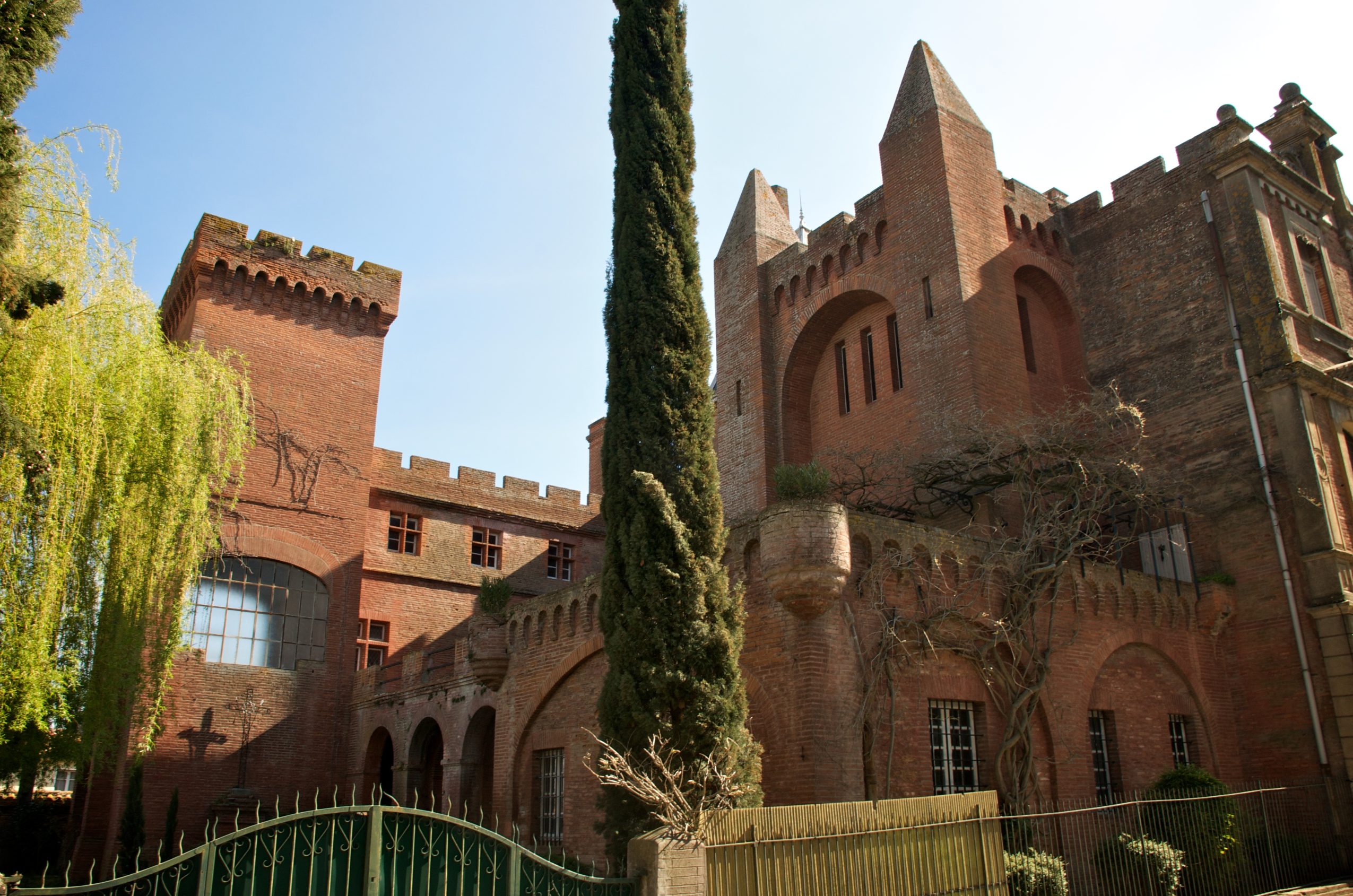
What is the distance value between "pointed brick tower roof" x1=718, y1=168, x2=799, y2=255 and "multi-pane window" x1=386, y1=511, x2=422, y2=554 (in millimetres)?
10995

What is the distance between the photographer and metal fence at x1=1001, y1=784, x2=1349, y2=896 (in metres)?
10.8

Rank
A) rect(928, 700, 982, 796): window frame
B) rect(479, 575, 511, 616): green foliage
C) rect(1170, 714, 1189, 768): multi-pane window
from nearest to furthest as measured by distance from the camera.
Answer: rect(928, 700, 982, 796): window frame, rect(1170, 714, 1189, 768): multi-pane window, rect(479, 575, 511, 616): green foliage

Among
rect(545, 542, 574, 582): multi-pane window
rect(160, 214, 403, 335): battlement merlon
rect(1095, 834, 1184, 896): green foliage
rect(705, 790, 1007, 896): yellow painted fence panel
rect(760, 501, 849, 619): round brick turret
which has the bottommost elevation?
rect(1095, 834, 1184, 896): green foliage

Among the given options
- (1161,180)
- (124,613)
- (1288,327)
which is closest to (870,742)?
(124,613)

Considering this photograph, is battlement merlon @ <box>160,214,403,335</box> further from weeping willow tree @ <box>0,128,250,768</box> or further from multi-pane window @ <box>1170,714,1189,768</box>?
multi-pane window @ <box>1170,714,1189,768</box>

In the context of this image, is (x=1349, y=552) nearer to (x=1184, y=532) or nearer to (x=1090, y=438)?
(x=1184, y=532)

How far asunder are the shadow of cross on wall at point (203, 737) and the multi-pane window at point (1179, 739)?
738 inches

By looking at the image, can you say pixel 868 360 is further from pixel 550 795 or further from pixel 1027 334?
pixel 550 795

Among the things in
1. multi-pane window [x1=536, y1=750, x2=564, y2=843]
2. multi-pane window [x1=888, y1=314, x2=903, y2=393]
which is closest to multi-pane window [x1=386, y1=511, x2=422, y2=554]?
multi-pane window [x1=536, y1=750, x2=564, y2=843]

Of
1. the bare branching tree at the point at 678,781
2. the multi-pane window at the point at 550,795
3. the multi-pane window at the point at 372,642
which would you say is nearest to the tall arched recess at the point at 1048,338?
the multi-pane window at the point at 550,795

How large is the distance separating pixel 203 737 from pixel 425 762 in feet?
16.4

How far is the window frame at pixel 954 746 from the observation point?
39.8 ft

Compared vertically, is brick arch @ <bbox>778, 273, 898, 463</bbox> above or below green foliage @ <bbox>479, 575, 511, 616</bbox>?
above

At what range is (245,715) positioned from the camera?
2180 cm
